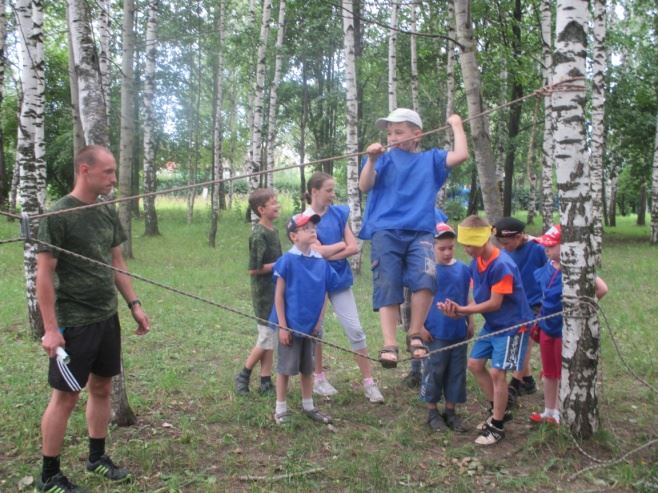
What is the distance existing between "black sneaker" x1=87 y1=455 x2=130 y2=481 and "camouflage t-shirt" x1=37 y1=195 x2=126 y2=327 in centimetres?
96

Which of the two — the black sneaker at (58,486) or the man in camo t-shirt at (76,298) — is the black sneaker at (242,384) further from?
the black sneaker at (58,486)

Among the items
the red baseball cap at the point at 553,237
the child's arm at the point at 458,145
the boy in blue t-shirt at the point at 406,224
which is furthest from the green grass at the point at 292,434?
the child's arm at the point at 458,145

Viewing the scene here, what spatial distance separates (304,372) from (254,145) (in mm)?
10572

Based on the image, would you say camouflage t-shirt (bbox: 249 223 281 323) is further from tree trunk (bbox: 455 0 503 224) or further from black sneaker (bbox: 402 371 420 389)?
tree trunk (bbox: 455 0 503 224)

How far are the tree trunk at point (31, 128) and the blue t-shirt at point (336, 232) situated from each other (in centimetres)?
356

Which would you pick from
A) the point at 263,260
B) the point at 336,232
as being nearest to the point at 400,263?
the point at 336,232

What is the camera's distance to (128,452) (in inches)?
155

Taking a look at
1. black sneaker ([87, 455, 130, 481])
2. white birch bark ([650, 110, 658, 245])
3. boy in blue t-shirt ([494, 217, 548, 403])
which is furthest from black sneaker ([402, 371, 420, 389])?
white birch bark ([650, 110, 658, 245])

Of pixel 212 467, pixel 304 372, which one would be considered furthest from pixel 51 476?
pixel 304 372

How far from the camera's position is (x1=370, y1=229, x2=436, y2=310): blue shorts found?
4.24 metres

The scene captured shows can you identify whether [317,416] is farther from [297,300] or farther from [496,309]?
[496,309]

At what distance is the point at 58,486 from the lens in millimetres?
3348

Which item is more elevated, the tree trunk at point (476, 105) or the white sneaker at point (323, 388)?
the tree trunk at point (476, 105)

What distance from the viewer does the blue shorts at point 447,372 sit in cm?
448
